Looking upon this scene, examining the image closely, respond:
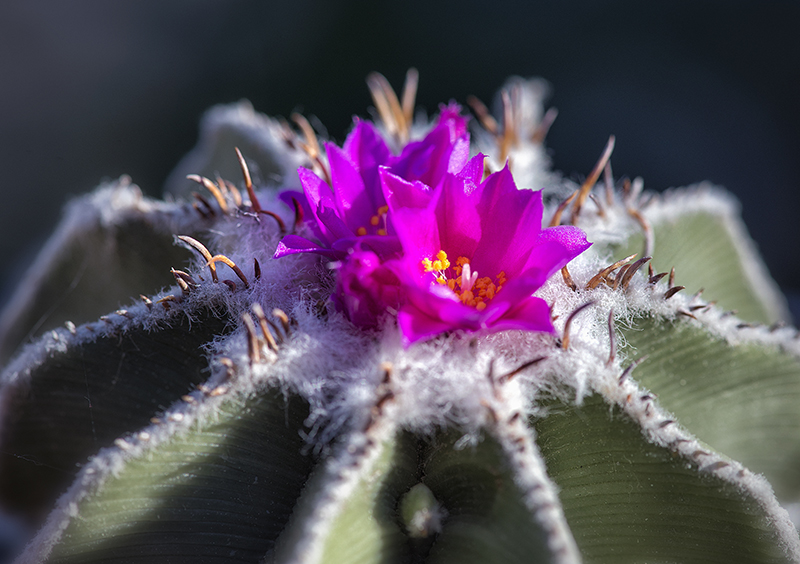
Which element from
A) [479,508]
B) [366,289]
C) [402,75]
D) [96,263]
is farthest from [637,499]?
[402,75]

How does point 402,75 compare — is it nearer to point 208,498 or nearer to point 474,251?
point 474,251

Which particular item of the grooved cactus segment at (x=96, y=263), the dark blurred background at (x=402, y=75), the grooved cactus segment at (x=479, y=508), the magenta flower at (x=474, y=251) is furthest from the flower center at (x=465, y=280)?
the dark blurred background at (x=402, y=75)

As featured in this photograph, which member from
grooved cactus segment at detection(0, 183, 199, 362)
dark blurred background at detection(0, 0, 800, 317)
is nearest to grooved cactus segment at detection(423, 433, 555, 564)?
grooved cactus segment at detection(0, 183, 199, 362)

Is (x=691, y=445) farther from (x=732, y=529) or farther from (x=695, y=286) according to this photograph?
(x=695, y=286)

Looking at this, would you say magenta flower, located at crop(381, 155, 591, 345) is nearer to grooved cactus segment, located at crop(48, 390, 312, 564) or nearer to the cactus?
the cactus

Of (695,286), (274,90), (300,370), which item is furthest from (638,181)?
(274,90)

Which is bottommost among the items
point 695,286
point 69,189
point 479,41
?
point 695,286
